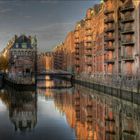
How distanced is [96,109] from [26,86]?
40.9 meters

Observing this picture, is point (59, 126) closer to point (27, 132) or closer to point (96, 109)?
point (27, 132)

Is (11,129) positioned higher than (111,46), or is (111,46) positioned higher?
(111,46)

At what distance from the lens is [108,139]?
90.8 feet

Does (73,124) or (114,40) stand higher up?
(114,40)

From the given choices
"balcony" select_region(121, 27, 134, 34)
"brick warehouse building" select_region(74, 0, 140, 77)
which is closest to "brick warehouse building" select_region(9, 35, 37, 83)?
"brick warehouse building" select_region(74, 0, 140, 77)

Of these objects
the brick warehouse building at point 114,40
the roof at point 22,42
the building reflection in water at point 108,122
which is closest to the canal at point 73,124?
the building reflection in water at point 108,122

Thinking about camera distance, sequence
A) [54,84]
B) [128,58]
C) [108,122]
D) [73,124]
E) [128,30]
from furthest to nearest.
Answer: [54,84] → [128,58] → [128,30] → [108,122] → [73,124]

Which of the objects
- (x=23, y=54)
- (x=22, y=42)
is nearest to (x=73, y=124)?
(x=23, y=54)

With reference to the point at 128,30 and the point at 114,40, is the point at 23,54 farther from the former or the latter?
the point at 128,30

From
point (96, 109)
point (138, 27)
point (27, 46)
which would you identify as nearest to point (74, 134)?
point (96, 109)

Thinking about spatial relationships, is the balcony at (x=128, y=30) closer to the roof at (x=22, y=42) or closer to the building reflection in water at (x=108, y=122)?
the building reflection in water at (x=108, y=122)

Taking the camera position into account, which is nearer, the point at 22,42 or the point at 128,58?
the point at 128,58

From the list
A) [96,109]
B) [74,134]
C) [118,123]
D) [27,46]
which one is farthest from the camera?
[27,46]

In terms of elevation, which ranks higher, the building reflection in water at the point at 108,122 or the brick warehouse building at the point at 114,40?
the brick warehouse building at the point at 114,40
